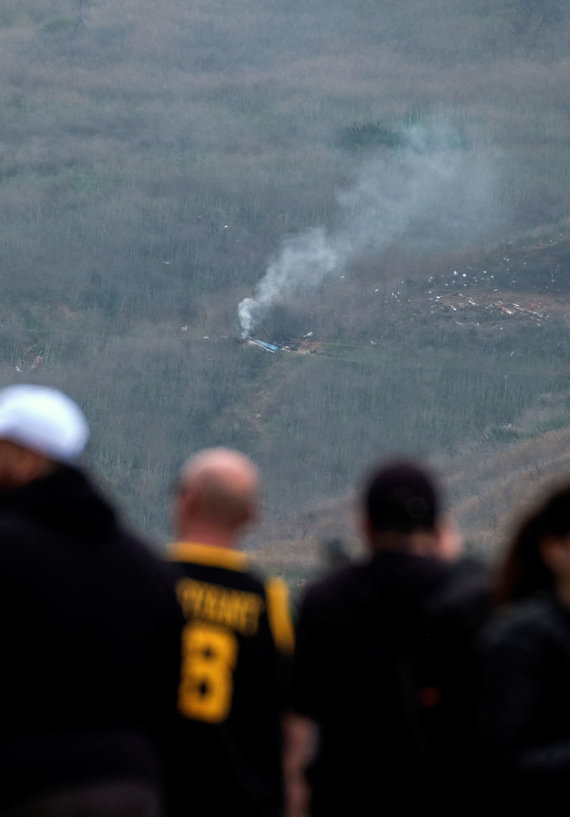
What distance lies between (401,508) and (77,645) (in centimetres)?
127

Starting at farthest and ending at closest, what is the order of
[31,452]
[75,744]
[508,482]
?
1. [508,482]
2. [31,452]
3. [75,744]

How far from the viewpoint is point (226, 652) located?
4.21m

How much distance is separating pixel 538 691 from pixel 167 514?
2702 inches

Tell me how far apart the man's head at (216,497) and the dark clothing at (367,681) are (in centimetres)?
35

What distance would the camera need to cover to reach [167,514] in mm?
71750

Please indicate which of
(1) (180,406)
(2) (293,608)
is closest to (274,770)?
(2) (293,608)

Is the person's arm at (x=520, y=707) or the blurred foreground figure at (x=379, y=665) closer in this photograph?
the person's arm at (x=520, y=707)

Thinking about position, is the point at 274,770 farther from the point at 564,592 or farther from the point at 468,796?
the point at 564,592

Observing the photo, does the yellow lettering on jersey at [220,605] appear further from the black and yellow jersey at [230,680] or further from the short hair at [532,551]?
the short hair at [532,551]

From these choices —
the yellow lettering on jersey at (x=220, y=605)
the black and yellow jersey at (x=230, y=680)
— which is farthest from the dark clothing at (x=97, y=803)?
the yellow lettering on jersey at (x=220, y=605)

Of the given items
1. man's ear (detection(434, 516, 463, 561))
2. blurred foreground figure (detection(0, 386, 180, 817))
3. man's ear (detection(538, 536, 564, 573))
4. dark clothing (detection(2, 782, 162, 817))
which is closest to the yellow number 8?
blurred foreground figure (detection(0, 386, 180, 817))

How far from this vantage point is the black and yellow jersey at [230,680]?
4.12m

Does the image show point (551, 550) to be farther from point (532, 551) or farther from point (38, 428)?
point (38, 428)

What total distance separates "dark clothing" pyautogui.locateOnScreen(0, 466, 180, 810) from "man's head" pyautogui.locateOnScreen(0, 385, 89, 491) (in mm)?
149
